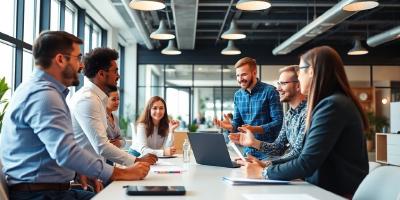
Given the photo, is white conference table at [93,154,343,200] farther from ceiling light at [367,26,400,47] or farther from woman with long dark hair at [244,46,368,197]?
ceiling light at [367,26,400,47]

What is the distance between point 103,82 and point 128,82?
10061 millimetres

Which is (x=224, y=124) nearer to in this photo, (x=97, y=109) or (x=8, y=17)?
(x=97, y=109)

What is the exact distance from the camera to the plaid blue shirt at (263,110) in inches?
145

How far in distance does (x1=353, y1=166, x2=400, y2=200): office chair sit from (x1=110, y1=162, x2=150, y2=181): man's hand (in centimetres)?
100

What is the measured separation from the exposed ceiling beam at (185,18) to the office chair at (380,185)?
559cm

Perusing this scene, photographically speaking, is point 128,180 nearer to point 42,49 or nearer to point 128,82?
point 42,49

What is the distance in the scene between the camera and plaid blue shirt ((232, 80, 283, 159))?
369 centimetres

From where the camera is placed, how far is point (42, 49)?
2061mm

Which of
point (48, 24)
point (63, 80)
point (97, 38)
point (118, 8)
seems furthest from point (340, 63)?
point (97, 38)

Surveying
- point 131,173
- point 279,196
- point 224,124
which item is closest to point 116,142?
point 224,124

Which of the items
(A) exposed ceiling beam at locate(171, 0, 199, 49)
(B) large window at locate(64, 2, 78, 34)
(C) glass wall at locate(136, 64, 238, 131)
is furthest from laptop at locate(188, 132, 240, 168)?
(C) glass wall at locate(136, 64, 238, 131)

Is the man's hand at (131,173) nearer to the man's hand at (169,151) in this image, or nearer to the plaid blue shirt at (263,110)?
the man's hand at (169,151)

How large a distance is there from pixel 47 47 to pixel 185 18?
6.36 meters

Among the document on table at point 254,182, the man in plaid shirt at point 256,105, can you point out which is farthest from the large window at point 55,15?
the document on table at point 254,182
